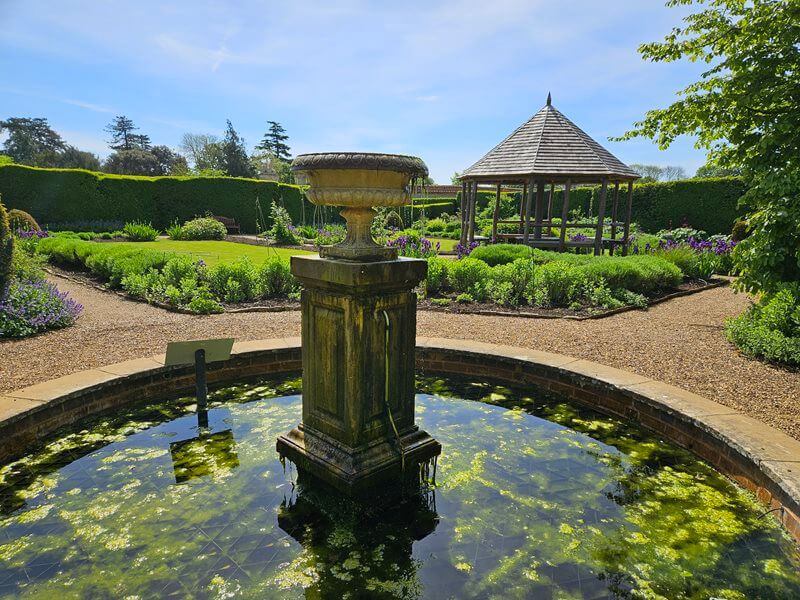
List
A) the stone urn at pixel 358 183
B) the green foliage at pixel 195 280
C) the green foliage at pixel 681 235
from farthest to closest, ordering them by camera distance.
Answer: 1. the green foliage at pixel 681 235
2. the green foliage at pixel 195 280
3. the stone urn at pixel 358 183

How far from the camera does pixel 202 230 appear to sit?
56.7ft

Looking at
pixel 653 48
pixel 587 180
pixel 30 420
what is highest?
pixel 653 48

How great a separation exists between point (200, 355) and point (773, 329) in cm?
589

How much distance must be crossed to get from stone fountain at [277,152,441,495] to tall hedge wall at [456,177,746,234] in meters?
18.0

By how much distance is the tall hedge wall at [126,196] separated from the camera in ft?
57.8

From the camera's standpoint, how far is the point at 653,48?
248 inches

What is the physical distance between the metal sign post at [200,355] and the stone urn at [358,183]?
5.02 ft

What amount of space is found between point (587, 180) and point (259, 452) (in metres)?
11.6

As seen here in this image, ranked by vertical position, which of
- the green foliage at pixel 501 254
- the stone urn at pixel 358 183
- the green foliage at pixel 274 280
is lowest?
the green foliage at pixel 274 280

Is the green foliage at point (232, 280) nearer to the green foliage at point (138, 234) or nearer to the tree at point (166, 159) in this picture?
the green foliage at point (138, 234)

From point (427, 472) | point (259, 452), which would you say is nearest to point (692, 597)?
point (427, 472)

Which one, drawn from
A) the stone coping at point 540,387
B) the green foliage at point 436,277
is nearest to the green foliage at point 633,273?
the green foliage at point 436,277

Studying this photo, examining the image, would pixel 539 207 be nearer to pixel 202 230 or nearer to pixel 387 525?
pixel 387 525

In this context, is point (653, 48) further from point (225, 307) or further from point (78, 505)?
point (78, 505)
